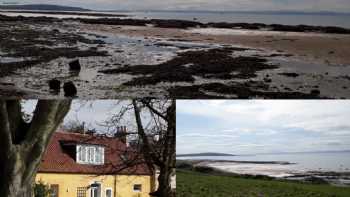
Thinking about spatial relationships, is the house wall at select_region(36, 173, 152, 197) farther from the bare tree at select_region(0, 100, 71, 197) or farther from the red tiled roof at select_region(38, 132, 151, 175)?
the bare tree at select_region(0, 100, 71, 197)

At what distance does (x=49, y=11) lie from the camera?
14.1 feet

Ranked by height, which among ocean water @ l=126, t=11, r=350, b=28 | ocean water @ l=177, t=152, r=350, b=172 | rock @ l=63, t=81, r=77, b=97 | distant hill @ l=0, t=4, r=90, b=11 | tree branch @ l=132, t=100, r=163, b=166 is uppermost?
distant hill @ l=0, t=4, r=90, b=11

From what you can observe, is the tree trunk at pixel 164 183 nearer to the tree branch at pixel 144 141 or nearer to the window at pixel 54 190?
the tree branch at pixel 144 141

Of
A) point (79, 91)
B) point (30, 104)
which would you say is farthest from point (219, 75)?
point (30, 104)

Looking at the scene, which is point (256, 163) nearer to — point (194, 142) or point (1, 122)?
point (194, 142)

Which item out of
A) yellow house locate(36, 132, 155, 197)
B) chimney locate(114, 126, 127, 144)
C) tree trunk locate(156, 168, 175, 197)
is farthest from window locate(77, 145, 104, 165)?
tree trunk locate(156, 168, 175, 197)

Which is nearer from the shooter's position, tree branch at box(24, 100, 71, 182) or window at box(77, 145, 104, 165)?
window at box(77, 145, 104, 165)

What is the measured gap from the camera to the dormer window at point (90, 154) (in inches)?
167

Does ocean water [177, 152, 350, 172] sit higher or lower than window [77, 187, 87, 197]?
higher

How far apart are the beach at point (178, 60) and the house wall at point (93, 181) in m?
0.52

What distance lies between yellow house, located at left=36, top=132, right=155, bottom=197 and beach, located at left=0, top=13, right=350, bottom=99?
0.31 metres

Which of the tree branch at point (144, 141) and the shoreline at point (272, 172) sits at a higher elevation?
the tree branch at point (144, 141)

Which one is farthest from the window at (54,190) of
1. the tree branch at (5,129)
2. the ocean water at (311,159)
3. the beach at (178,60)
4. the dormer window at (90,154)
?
the ocean water at (311,159)

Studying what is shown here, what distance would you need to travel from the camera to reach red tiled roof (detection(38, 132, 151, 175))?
4266 millimetres
